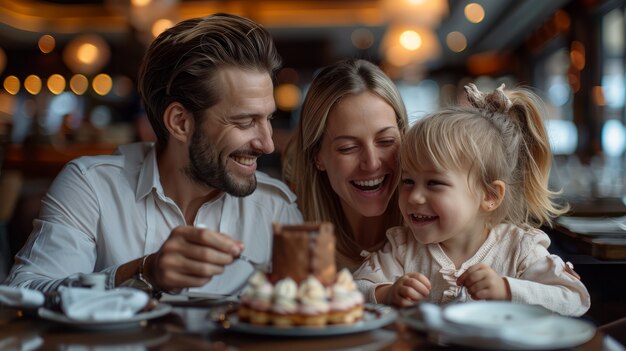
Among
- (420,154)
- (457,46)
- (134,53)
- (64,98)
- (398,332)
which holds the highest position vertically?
(457,46)

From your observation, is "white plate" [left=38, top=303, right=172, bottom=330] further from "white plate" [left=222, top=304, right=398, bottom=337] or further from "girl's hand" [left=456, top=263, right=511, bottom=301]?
"girl's hand" [left=456, top=263, right=511, bottom=301]

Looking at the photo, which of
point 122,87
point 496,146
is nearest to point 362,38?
point 122,87

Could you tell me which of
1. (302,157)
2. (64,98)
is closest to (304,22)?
(64,98)

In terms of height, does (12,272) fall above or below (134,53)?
below

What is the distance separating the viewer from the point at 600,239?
8.20ft

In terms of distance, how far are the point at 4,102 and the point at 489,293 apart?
54.4ft

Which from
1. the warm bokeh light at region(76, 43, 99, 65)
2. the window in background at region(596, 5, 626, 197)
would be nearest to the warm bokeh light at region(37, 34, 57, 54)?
the warm bokeh light at region(76, 43, 99, 65)

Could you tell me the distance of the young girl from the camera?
1.95m

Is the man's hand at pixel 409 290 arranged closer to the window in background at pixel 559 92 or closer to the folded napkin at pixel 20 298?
the folded napkin at pixel 20 298

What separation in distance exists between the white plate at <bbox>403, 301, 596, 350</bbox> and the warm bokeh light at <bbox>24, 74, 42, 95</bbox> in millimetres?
16541

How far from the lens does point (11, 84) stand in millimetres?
16688

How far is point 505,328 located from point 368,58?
1756 mm

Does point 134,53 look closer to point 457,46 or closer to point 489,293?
point 489,293

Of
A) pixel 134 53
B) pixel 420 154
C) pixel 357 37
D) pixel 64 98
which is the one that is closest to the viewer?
pixel 420 154
